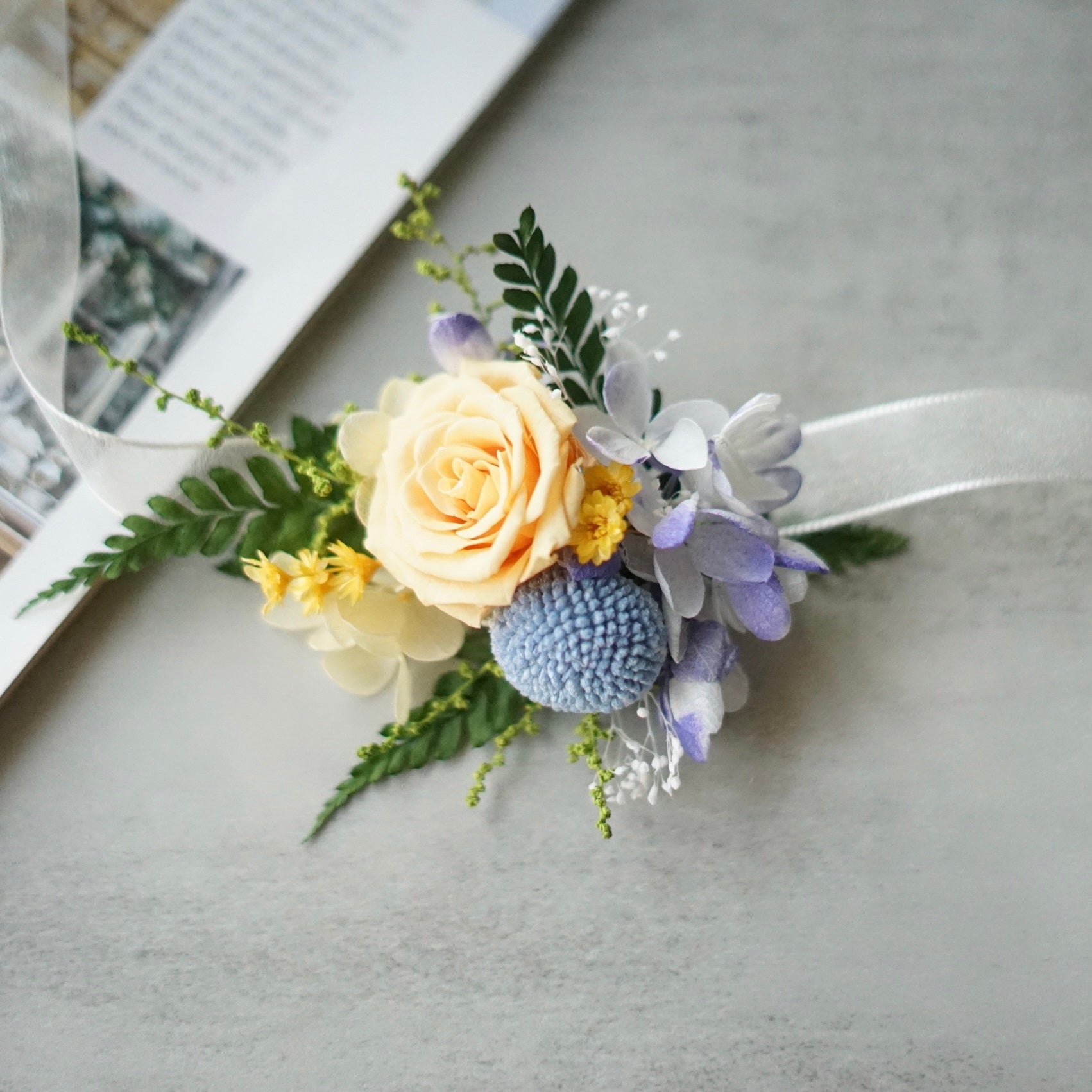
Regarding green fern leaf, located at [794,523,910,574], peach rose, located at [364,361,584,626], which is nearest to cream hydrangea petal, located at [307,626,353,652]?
peach rose, located at [364,361,584,626]

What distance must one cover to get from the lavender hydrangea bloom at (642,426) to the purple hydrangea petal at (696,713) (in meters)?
0.14

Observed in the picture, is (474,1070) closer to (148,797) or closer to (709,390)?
(148,797)

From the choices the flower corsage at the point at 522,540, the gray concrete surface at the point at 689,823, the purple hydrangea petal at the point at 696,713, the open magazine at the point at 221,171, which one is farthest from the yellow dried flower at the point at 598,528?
the open magazine at the point at 221,171

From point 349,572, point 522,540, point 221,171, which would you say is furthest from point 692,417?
point 221,171

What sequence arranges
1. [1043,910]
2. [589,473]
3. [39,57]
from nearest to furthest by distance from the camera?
[589,473], [1043,910], [39,57]

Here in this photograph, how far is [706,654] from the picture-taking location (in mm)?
565

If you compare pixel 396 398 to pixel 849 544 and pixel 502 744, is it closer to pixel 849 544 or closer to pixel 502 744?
pixel 502 744

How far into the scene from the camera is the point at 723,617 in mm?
588

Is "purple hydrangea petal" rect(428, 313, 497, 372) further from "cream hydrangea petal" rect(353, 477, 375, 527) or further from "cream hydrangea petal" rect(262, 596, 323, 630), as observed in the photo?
"cream hydrangea petal" rect(262, 596, 323, 630)

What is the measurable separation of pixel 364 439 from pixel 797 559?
27cm

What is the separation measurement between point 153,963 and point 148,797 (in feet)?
0.37

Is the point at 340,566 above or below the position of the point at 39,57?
below

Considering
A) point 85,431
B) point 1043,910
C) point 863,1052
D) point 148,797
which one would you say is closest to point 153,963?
point 148,797

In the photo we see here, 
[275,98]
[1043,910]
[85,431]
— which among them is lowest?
[1043,910]
